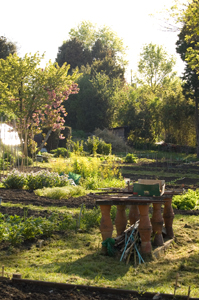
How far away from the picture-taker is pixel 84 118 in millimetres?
34438

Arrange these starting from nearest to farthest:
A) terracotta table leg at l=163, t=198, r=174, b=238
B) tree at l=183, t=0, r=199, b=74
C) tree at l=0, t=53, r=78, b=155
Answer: terracotta table leg at l=163, t=198, r=174, b=238
tree at l=183, t=0, r=199, b=74
tree at l=0, t=53, r=78, b=155

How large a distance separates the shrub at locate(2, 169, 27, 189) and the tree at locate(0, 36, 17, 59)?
26274mm

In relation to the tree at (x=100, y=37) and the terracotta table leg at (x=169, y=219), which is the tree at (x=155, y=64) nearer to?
the tree at (x=100, y=37)

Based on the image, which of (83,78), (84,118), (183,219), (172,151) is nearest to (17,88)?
(183,219)

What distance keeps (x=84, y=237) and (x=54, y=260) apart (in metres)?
1.12

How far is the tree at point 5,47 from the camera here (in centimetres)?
3328

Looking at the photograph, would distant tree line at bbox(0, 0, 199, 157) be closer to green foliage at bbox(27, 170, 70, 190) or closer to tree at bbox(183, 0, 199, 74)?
tree at bbox(183, 0, 199, 74)

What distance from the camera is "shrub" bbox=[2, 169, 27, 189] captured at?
938 centimetres

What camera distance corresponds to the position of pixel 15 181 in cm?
937

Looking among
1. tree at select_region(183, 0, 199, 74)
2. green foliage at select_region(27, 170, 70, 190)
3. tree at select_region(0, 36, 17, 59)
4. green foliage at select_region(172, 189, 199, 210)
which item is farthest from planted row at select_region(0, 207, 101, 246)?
tree at select_region(0, 36, 17, 59)

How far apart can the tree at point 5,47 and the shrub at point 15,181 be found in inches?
1034

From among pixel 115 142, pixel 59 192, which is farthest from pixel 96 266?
pixel 115 142

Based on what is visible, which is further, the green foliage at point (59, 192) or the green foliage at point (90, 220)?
the green foliage at point (59, 192)

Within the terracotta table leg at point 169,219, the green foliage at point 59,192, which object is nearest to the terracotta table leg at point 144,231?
the terracotta table leg at point 169,219
